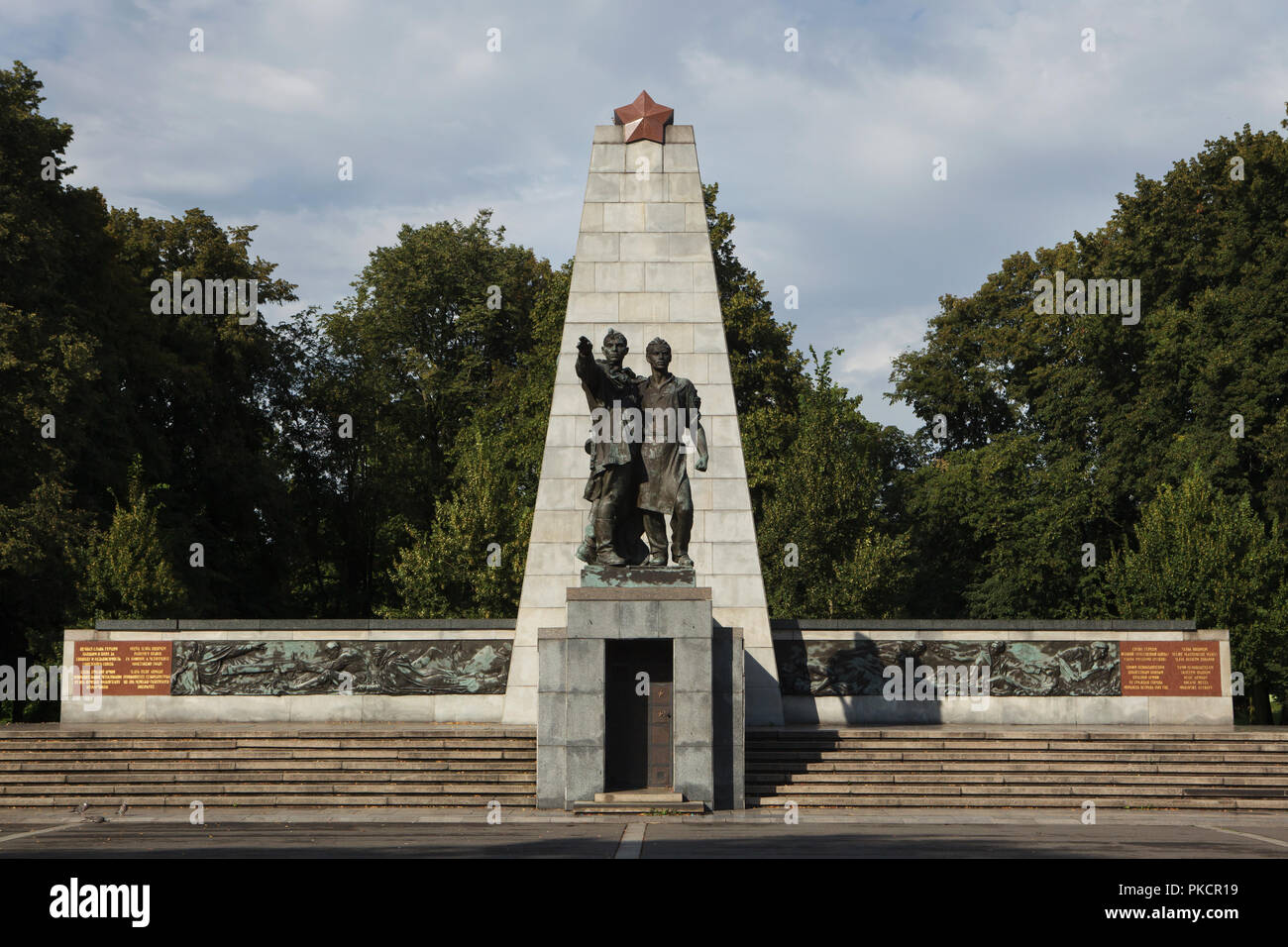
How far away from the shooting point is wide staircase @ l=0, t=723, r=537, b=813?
15500mm

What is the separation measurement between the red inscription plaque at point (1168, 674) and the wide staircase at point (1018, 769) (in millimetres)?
2770

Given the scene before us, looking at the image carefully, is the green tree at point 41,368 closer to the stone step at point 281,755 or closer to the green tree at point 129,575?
the green tree at point 129,575

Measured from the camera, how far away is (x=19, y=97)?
27.7m

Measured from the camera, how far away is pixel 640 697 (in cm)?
1493

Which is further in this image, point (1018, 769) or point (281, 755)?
point (281, 755)

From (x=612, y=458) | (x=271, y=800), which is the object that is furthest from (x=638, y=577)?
(x=271, y=800)

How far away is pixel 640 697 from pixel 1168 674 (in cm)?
1026

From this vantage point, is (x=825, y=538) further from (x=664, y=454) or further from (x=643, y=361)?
(x=664, y=454)

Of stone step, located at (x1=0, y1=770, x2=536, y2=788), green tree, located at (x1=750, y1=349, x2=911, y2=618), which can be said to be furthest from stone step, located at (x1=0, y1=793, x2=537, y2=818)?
green tree, located at (x1=750, y1=349, x2=911, y2=618)

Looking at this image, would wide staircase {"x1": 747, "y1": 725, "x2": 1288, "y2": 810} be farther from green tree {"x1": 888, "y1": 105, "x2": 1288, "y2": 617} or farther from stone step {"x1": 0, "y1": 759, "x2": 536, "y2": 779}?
green tree {"x1": 888, "y1": 105, "x2": 1288, "y2": 617}

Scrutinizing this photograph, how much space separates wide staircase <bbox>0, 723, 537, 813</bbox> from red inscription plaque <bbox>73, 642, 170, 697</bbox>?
7.78 ft

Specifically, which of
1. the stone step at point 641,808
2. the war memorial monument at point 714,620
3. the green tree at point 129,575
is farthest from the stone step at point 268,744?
the green tree at point 129,575
